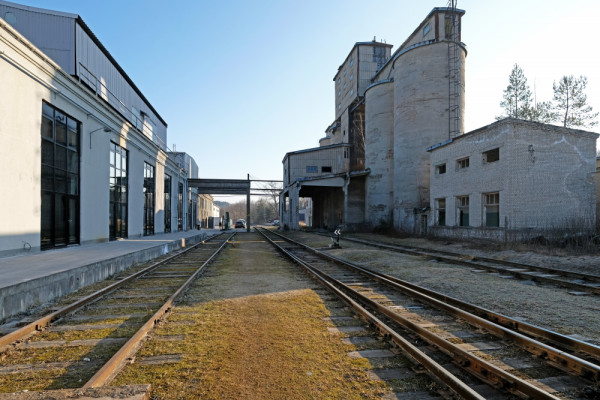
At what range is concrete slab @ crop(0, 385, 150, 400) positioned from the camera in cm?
276

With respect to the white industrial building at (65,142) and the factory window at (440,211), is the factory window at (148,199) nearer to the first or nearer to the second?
the white industrial building at (65,142)

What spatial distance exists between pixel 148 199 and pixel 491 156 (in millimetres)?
24753

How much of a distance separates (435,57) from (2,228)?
103 feet

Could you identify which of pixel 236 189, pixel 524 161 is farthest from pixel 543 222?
pixel 236 189

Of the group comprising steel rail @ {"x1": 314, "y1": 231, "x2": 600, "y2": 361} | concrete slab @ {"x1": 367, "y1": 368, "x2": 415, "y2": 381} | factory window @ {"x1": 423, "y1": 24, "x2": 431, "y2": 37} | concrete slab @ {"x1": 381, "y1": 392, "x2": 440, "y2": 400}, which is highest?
factory window @ {"x1": 423, "y1": 24, "x2": 431, "y2": 37}

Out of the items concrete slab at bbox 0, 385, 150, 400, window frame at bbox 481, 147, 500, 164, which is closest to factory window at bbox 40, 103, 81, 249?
concrete slab at bbox 0, 385, 150, 400

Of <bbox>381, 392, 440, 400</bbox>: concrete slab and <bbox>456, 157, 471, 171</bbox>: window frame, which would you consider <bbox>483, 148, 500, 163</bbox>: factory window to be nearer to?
<bbox>456, 157, 471, 171</bbox>: window frame

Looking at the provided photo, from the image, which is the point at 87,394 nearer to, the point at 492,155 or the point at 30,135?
the point at 30,135

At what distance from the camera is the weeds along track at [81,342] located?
3.45 m

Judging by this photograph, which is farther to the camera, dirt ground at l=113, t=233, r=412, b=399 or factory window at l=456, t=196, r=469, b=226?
factory window at l=456, t=196, r=469, b=226

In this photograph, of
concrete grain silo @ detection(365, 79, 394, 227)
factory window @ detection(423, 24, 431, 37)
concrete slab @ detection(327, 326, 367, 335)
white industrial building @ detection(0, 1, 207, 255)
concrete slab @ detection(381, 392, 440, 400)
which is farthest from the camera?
concrete grain silo @ detection(365, 79, 394, 227)

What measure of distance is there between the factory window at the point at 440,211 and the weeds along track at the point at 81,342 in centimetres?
2190

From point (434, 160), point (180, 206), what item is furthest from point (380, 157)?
point (180, 206)

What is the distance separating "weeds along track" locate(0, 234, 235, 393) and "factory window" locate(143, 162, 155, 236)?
1907cm
